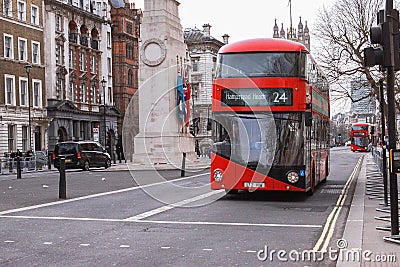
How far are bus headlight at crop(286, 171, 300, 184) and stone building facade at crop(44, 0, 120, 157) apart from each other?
4549 centimetres

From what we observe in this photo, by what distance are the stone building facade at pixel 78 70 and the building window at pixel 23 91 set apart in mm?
3643

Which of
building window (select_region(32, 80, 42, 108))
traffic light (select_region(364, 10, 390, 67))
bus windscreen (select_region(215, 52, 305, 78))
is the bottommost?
traffic light (select_region(364, 10, 390, 67))

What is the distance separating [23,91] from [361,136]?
45572mm

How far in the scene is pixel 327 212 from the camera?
14.0m

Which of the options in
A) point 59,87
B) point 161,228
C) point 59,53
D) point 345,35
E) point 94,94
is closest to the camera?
point 161,228

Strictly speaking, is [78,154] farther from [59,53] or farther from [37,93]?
[59,53]

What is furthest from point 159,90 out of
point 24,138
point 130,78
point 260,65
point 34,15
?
point 130,78

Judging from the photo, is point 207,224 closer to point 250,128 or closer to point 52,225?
point 52,225

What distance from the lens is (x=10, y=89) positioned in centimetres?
5456

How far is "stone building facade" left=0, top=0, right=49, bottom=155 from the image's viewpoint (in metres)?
53.6

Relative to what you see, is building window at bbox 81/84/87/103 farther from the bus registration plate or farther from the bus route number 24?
the bus route number 24

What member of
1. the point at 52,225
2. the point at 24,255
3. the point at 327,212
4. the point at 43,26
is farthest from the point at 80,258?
the point at 43,26

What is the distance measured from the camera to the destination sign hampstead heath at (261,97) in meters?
15.5

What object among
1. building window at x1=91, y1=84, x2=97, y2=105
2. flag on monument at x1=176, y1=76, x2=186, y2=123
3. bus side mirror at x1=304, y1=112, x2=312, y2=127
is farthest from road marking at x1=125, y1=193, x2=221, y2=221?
building window at x1=91, y1=84, x2=97, y2=105
